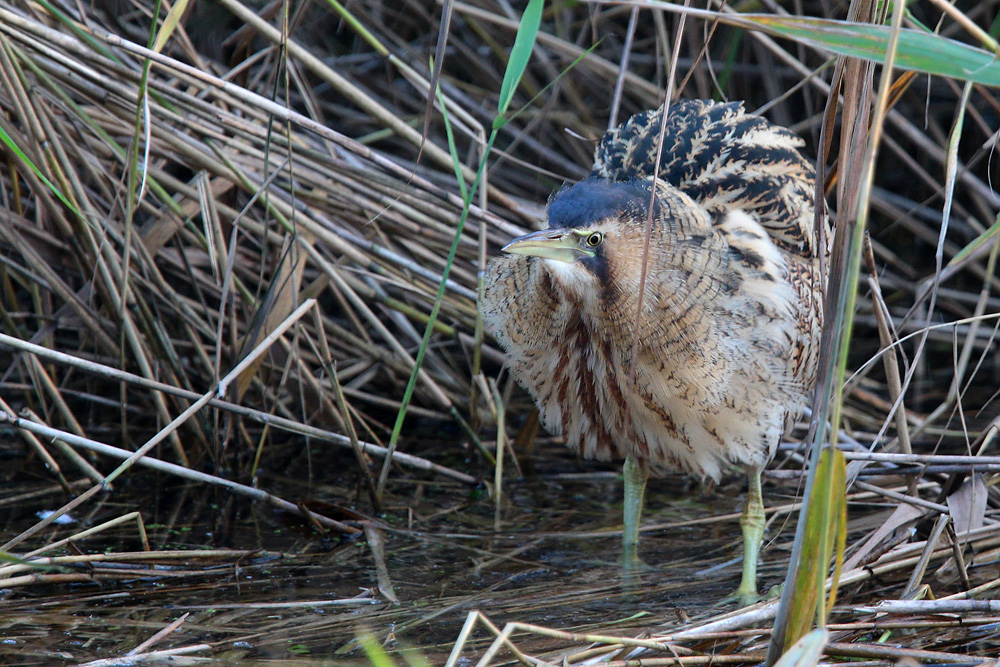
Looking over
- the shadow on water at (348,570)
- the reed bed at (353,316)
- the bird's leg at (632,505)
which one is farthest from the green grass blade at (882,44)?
the bird's leg at (632,505)

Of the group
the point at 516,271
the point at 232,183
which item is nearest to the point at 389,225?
the point at 232,183

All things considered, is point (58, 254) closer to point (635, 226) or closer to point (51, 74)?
point (51, 74)

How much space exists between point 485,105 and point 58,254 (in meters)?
1.57

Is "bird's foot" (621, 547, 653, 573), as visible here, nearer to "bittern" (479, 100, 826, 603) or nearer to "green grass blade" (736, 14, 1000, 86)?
"bittern" (479, 100, 826, 603)

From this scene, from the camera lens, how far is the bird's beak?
1809 mm

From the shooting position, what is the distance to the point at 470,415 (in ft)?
9.98

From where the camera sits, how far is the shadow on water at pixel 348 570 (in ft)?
6.24

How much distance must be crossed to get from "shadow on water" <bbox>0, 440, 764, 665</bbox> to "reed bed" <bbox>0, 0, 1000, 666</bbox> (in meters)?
0.02

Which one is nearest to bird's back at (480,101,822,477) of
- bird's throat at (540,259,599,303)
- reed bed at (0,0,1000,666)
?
bird's throat at (540,259,599,303)

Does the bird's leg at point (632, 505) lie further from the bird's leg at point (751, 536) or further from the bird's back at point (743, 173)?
the bird's back at point (743, 173)

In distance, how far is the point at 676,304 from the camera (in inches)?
82.0

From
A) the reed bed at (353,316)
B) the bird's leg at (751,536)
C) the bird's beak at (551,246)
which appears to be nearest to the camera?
the bird's beak at (551,246)

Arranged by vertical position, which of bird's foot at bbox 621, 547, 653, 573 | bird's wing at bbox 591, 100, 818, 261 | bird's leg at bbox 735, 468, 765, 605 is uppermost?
bird's wing at bbox 591, 100, 818, 261

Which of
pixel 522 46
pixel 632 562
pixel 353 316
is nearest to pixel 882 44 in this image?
pixel 522 46
